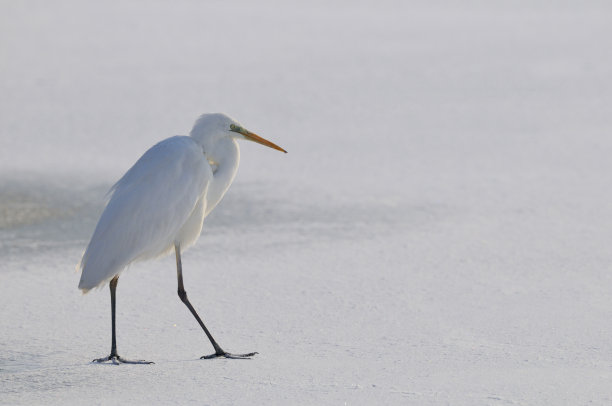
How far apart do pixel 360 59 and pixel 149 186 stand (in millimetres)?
6679

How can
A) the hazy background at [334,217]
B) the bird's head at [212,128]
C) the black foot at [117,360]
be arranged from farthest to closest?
the bird's head at [212,128]
the black foot at [117,360]
the hazy background at [334,217]

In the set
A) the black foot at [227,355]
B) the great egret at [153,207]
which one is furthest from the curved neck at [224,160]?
the black foot at [227,355]

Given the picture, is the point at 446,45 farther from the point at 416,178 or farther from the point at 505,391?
the point at 505,391

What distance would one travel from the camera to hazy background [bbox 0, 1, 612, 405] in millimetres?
3148

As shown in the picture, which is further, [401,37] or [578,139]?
[401,37]

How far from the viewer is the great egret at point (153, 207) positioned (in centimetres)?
338

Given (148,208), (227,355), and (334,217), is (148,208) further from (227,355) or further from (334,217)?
(334,217)

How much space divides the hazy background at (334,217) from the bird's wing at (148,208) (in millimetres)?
364

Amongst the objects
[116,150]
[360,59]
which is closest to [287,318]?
[116,150]

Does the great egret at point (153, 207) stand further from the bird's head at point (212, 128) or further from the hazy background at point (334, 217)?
Result: the hazy background at point (334, 217)

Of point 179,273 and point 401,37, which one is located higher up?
point 401,37

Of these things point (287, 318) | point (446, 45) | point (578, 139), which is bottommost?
point (287, 318)

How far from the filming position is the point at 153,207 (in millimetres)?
3451

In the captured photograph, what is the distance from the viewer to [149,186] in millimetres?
3473
